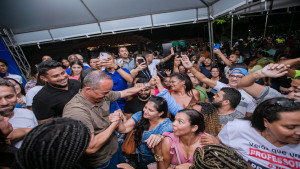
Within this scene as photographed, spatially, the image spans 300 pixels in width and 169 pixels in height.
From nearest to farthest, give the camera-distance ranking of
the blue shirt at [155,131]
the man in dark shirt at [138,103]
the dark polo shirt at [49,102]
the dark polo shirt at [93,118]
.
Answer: the dark polo shirt at [93,118], the dark polo shirt at [49,102], the blue shirt at [155,131], the man in dark shirt at [138,103]

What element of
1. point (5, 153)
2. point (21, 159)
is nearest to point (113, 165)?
point (5, 153)

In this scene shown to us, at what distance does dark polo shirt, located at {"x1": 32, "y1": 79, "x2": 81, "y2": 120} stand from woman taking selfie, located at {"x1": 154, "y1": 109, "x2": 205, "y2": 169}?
1.52m

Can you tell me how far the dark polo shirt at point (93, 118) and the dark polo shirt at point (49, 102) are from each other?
0.47 m

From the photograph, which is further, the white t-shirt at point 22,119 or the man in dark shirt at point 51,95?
the man in dark shirt at point 51,95

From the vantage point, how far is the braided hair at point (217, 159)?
0.84 m

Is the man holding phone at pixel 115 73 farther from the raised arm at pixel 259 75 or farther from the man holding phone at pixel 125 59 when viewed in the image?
the raised arm at pixel 259 75

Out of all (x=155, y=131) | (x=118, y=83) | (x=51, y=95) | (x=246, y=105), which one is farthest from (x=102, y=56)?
(x=246, y=105)

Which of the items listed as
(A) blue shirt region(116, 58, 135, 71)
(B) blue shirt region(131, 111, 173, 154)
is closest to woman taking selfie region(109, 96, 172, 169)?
(B) blue shirt region(131, 111, 173, 154)

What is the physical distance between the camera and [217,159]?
88cm

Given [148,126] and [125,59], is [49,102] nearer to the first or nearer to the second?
[148,126]

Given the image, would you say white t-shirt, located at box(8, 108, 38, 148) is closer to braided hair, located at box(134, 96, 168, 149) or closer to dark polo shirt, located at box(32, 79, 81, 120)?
dark polo shirt, located at box(32, 79, 81, 120)

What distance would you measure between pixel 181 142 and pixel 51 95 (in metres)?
1.95

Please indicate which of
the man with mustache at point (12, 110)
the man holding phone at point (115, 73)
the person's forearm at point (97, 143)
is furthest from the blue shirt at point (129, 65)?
the person's forearm at point (97, 143)

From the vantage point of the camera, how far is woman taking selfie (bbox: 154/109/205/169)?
172 cm
